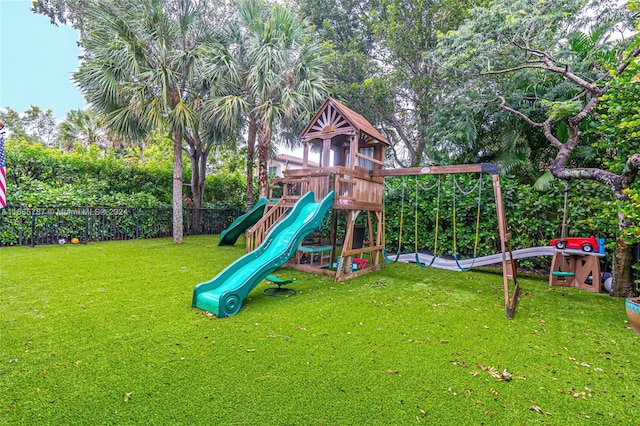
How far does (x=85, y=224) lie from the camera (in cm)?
920

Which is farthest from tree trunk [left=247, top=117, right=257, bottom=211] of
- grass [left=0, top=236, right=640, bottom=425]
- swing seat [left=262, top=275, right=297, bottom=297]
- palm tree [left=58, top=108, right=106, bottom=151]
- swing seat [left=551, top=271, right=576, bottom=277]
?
palm tree [left=58, top=108, right=106, bottom=151]

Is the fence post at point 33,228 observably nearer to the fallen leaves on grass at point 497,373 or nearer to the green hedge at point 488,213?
the green hedge at point 488,213

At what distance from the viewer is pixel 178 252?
8156mm

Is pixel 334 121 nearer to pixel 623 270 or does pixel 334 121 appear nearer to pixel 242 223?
pixel 242 223

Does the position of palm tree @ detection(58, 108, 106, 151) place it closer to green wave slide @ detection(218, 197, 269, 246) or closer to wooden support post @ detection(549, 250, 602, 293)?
green wave slide @ detection(218, 197, 269, 246)

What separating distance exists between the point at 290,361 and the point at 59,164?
1094 cm

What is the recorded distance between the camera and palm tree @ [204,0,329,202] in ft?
29.9

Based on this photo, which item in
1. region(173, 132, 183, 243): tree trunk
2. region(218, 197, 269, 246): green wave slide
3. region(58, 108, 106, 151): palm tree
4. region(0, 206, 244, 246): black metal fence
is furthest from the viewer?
region(58, 108, 106, 151): palm tree

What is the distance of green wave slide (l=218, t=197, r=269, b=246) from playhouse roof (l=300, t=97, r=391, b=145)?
3276 millimetres

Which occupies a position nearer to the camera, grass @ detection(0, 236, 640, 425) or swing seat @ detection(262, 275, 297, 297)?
grass @ detection(0, 236, 640, 425)

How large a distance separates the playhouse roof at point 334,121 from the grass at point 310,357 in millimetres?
3426

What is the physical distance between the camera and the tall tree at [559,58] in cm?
548

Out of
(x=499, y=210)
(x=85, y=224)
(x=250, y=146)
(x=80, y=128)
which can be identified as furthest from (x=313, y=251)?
(x=80, y=128)

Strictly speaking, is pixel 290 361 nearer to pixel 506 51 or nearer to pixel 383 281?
pixel 383 281
